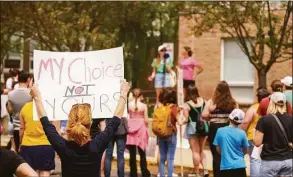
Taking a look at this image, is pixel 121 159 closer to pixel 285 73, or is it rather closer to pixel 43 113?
pixel 43 113

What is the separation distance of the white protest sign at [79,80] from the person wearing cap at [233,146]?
1923mm

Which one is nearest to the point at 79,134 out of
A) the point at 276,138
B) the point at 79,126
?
the point at 79,126

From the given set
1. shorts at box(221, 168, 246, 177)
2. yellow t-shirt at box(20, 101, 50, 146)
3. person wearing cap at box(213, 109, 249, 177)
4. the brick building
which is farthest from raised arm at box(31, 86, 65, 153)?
the brick building

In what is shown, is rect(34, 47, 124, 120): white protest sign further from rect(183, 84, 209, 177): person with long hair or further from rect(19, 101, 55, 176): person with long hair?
rect(183, 84, 209, 177): person with long hair

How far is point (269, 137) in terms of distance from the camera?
8672 millimetres

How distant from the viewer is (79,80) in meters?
8.21

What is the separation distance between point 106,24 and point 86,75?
54.7ft

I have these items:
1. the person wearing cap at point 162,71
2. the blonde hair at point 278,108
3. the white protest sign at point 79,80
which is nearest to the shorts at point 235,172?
the blonde hair at point 278,108

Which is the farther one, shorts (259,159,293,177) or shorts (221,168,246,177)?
shorts (221,168,246,177)

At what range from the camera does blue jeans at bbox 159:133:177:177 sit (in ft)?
40.5

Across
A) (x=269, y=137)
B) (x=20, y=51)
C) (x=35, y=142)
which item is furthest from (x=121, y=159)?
(x=20, y=51)

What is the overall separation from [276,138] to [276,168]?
384mm

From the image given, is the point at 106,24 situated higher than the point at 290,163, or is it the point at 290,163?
the point at 106,24

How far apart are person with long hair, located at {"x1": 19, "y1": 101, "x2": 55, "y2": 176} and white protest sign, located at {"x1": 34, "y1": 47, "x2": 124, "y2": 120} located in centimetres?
143
